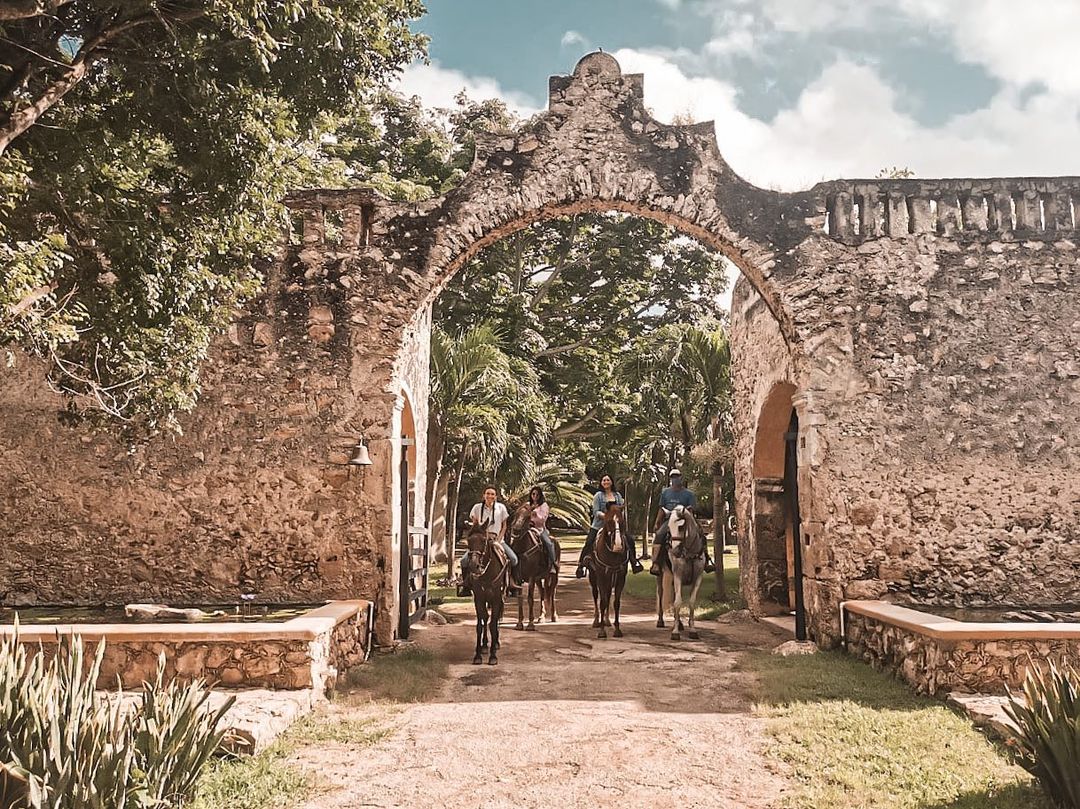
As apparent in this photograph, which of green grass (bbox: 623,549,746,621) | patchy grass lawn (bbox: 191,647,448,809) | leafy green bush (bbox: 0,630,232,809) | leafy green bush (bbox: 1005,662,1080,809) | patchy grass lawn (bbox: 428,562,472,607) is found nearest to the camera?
leafy green bush (bbox: 0,630,232,809)

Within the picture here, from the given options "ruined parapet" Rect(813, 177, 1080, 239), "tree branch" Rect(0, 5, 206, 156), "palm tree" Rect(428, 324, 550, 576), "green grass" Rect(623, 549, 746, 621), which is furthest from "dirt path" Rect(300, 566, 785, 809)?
"palm tree" Rect(428, 324, 550, 576)

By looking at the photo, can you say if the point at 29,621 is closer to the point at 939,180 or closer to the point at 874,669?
the point at 874,669

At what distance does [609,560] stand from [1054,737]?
245 inches

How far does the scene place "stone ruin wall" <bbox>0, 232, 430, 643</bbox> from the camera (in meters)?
8.53

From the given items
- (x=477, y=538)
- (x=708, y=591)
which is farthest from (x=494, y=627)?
(x=708, y=591)

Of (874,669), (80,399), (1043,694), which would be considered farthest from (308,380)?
(1043,694)

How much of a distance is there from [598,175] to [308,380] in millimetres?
3670

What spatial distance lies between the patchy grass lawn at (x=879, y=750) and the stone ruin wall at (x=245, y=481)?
4188mm

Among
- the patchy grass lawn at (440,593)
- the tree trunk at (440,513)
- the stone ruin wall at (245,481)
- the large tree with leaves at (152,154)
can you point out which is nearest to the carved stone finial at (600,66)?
the large tree with leaves at (152,154)

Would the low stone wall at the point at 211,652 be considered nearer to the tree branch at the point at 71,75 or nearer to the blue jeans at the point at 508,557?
the blue jeans at the point at 508,557

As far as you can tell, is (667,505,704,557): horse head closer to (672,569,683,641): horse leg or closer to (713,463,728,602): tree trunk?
(672,569,683,641): horse leg

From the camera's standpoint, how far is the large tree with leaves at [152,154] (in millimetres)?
5699

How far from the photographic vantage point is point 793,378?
906 centimetres

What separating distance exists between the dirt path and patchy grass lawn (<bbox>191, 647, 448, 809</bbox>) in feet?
0.41
